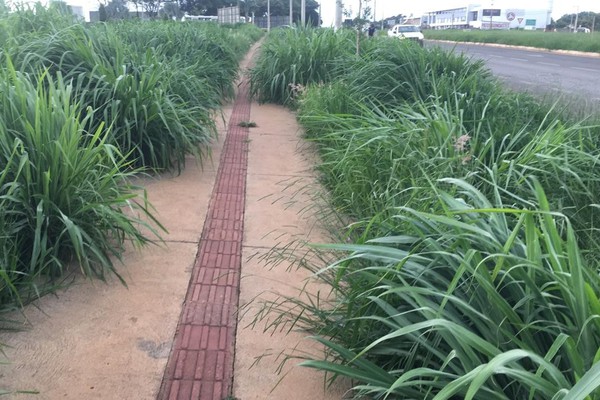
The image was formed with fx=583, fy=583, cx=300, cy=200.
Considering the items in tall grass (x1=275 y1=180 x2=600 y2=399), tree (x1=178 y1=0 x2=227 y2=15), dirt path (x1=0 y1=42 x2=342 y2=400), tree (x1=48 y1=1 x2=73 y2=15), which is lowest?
dirt path (x1=0 y1=42 x2=342 y2=400)

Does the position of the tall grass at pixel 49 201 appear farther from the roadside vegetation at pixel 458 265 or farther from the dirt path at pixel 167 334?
the roadside vegetation at pixel 458 265

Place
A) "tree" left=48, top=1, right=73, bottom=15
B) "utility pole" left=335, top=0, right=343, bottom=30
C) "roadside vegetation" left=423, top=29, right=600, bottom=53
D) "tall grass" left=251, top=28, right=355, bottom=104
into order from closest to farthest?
"tree" left=48, top=1, right=73, bottom=15
"tall grass" left=251, top=28, right=355, bottom=104
"utility pole" left=335, top=0, right=343, bottom=30
"roadside vegetation" left=423, top=29, right=600, bottom=53

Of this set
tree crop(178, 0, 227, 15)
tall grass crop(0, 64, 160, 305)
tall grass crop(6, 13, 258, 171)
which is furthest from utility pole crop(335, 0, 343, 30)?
tree crop(178, 0, 227, 15)

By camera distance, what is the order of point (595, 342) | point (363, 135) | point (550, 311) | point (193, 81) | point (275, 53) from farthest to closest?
1. point (275, 53)
2. point (193, 81)
3. point (363, 135)
4. point (550, 311)
5. point (595, 342)

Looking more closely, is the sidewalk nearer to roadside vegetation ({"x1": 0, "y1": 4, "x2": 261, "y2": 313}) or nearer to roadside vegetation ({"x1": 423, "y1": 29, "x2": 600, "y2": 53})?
roadside vegetation ({"x1": 0, "y1": 4, "x2": 261, "y2": 313})

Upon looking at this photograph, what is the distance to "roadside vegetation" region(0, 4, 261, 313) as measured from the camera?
3391 mm

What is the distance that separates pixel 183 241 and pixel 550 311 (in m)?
2.82

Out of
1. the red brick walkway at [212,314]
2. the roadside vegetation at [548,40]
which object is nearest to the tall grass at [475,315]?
the red brick walkway at [212,314]

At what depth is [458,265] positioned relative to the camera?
2.46m

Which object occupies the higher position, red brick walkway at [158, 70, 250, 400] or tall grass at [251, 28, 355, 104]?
tall grass at [251, 28, 355, 104]

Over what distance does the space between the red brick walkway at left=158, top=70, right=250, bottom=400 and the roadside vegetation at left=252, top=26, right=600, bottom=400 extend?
30 cm

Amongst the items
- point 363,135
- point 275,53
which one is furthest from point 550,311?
point 275,53

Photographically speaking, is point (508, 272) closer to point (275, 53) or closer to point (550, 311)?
point (550, 311)

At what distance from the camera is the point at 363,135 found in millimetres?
5000
